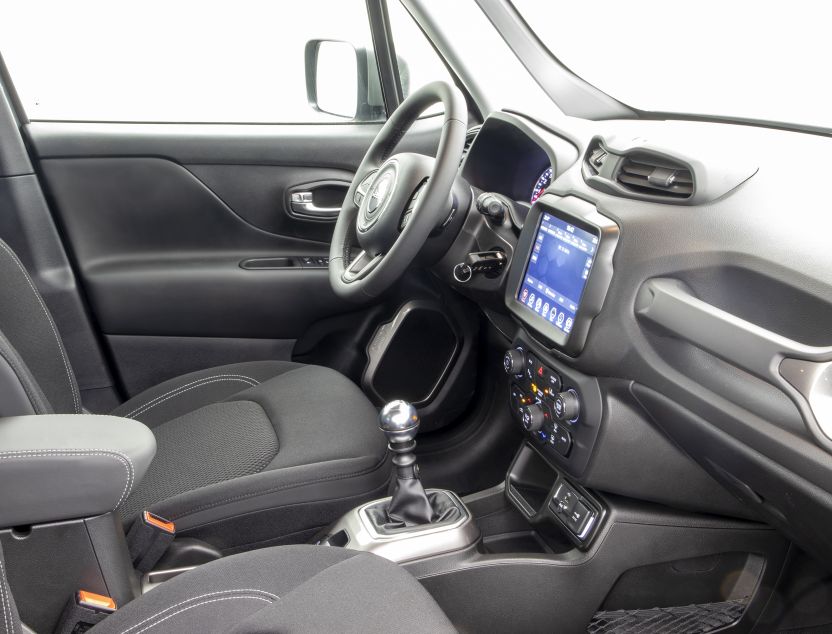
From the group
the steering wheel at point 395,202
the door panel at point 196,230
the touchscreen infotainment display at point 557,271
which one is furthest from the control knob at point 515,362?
the door panel at point 196,230

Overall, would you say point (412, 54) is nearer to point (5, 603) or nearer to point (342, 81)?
point (342, 81)

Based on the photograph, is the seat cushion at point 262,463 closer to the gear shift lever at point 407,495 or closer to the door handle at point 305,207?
the gear shift lever at point 407,495

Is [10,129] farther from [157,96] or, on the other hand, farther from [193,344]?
[193,344]

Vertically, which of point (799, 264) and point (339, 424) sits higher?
point (799, 264)

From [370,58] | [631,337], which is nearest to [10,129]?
[370,58]

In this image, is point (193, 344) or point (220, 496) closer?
point (220, 496)

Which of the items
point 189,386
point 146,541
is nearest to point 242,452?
point 146,541

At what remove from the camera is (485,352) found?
1963 mm

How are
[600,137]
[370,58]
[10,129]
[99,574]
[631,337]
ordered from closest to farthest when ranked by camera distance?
[99,574]
[631,337]
[600,137]
[10,129]
[370,58]

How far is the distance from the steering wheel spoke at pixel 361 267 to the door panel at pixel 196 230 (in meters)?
0.58

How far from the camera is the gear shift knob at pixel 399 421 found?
51.6 inches

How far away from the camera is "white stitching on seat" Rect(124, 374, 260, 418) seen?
5.29 feet

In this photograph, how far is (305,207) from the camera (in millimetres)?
2064

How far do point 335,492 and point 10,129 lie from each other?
1.20 meters
